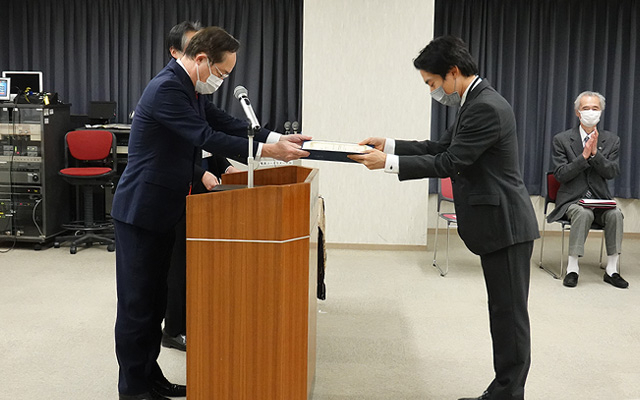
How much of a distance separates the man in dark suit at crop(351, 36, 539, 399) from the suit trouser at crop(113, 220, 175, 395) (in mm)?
989

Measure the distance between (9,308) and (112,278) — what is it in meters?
0.97

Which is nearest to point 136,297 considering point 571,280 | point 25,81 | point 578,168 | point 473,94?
point 473,94

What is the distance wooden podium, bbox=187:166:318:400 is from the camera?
8.40ft

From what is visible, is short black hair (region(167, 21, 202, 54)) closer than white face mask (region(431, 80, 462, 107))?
No

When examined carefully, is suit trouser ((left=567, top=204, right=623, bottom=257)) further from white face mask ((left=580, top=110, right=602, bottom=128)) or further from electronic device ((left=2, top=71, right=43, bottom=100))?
electronic device ((left=2, top=71, right=43, bottom=100))

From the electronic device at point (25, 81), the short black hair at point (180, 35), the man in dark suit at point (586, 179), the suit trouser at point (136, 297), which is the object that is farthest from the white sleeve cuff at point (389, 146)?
the electronic device at point (25, 81)

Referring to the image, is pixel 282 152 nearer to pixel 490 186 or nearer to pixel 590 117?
pixel 490 186


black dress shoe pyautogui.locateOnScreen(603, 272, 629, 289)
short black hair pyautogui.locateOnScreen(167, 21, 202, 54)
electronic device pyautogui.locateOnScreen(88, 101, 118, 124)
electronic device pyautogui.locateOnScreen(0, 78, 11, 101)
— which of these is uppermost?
short black hair pyautogui.locateOnScreen(167, 21, 202, 54)

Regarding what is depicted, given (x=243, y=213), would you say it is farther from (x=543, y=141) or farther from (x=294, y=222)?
(x=543, y=141)

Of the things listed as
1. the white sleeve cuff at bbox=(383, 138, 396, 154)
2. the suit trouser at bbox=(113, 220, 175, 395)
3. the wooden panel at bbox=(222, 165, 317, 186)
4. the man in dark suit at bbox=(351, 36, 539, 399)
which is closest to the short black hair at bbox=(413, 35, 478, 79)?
the man in dark suit at bbox=(351, 36, 539, 399)

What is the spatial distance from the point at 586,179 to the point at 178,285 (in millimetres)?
3637

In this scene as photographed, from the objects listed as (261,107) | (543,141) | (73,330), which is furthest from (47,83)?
(543,141)

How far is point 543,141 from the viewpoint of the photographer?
743 cm

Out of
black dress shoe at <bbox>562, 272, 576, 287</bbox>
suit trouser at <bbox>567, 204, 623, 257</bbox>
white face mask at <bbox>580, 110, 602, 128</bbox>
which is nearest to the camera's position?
black dress shoe at <bbox>562, 272, 576, 287</bbox>
